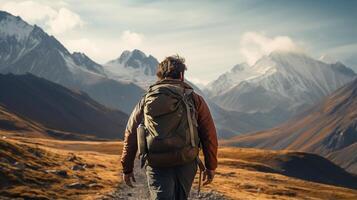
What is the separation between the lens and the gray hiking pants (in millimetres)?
10281

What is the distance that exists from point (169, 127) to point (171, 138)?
226 mm

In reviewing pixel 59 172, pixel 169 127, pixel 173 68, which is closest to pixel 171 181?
pixel 169 127

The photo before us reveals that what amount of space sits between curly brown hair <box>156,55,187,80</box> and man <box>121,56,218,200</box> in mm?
220

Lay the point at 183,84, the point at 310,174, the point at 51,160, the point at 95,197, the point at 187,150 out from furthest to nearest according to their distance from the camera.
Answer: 1. the point at 310,174
2. the point at 51,160
3. the point at 95,197
4. the point at 183,84
5. the point at 187,150

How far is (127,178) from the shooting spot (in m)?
10.9

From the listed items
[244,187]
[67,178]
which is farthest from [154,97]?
[244,187]

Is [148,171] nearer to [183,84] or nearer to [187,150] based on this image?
[187,150]

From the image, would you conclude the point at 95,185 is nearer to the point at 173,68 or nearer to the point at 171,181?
the point at 173,68

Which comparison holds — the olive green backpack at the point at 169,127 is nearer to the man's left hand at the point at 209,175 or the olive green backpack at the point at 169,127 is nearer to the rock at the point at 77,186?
the man's left hand at the point at 209,175

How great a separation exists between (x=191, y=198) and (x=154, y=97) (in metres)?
32.3

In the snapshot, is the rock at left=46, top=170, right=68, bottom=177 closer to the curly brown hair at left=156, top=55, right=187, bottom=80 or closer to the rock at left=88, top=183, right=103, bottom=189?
the rock at left=88, top=183, right=103, bottom=189

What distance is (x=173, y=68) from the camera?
1119cm

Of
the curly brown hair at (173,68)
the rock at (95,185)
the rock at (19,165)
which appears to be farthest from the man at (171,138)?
the rock at (19,165)

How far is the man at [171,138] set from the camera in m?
10.3
